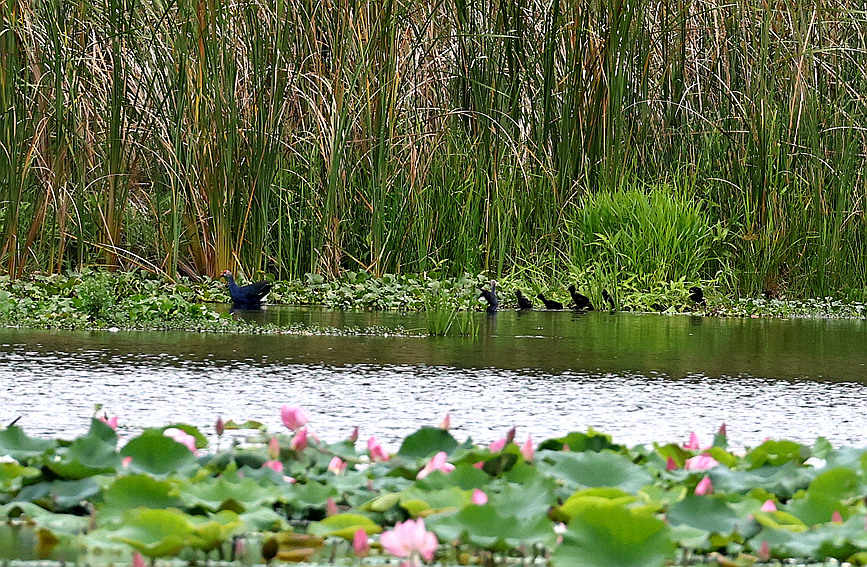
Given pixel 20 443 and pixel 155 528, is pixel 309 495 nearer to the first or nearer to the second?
pixel 155 528

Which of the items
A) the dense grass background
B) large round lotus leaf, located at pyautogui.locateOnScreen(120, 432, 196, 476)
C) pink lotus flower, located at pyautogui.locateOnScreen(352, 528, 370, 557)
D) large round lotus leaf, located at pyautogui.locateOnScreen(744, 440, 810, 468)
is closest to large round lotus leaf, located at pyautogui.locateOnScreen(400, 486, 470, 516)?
pink lotus flower, located at pyautogui.locateOnScreen(352, 528, 370, 557)

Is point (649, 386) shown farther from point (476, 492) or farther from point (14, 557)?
point (14, 557)

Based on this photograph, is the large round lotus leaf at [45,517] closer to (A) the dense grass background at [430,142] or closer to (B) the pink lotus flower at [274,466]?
(B) the pink lotus flower at [274,466]

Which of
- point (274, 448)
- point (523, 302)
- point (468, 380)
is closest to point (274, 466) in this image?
point (274, 448)

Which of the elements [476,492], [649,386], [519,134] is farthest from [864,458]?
[519,134]

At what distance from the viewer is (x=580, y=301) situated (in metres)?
7.41

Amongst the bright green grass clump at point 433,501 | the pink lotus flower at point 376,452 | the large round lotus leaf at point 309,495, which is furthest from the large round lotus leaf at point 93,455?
the pink lotus flower at point 376,452

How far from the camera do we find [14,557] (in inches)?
80.4

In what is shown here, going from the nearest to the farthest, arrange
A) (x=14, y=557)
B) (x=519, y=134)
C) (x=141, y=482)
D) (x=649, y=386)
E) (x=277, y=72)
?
(x=14, y=557)
(x=141, y=482)
(x=649, y=386)
(x=277, y=72)
(x=519, y=134)

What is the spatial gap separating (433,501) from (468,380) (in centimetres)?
225

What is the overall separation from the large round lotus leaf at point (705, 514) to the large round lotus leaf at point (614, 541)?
26 centimetres

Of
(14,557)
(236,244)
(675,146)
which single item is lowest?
(14,557)

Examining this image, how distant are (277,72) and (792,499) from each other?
5.68 metres

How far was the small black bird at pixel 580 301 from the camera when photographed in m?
7.37
